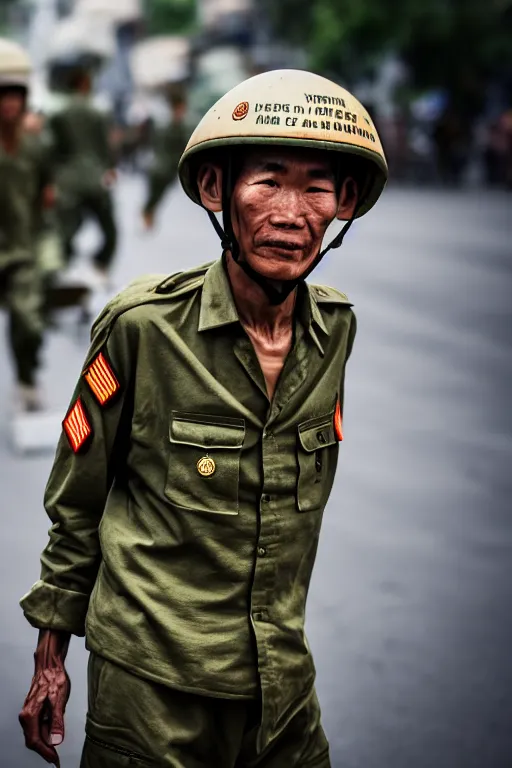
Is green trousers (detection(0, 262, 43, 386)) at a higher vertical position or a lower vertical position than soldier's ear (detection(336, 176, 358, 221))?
lower

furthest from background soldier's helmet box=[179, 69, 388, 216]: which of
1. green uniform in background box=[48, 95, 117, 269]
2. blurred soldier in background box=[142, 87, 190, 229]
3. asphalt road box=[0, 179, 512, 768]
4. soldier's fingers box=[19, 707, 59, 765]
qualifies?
blurred soldier in background box=[142, 87, 190, 229]

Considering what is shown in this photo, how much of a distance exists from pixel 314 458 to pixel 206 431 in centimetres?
23

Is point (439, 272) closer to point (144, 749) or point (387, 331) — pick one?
point (387, 331)

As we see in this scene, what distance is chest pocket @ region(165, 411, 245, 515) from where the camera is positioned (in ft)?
7.95

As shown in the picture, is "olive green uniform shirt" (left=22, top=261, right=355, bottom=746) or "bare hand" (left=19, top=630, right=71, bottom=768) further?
"bare hand" (left=19, top=630, right=71, bottom=768)

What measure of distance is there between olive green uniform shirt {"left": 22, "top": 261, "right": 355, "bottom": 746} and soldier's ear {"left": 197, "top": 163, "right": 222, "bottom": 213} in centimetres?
13

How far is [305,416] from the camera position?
2.50 m

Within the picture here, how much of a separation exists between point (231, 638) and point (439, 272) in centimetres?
1382

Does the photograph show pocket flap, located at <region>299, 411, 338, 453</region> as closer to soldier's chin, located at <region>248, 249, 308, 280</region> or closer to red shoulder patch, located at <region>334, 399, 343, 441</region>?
red shoulder patch, located at <region>334, 399, 343, 441</region>

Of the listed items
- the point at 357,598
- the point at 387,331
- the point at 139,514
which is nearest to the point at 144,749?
the point at 139,514

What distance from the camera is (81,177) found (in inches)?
501

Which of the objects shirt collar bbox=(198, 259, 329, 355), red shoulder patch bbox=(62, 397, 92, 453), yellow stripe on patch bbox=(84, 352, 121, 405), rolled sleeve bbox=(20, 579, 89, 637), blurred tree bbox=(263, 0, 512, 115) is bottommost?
rolled sleeve bbox=(20, 579, 89, 637)

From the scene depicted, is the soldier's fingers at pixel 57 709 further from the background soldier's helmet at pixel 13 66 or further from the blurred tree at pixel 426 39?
the blurred tree at pixel 426 39

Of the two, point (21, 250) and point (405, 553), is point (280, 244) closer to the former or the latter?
point (405, 553)
